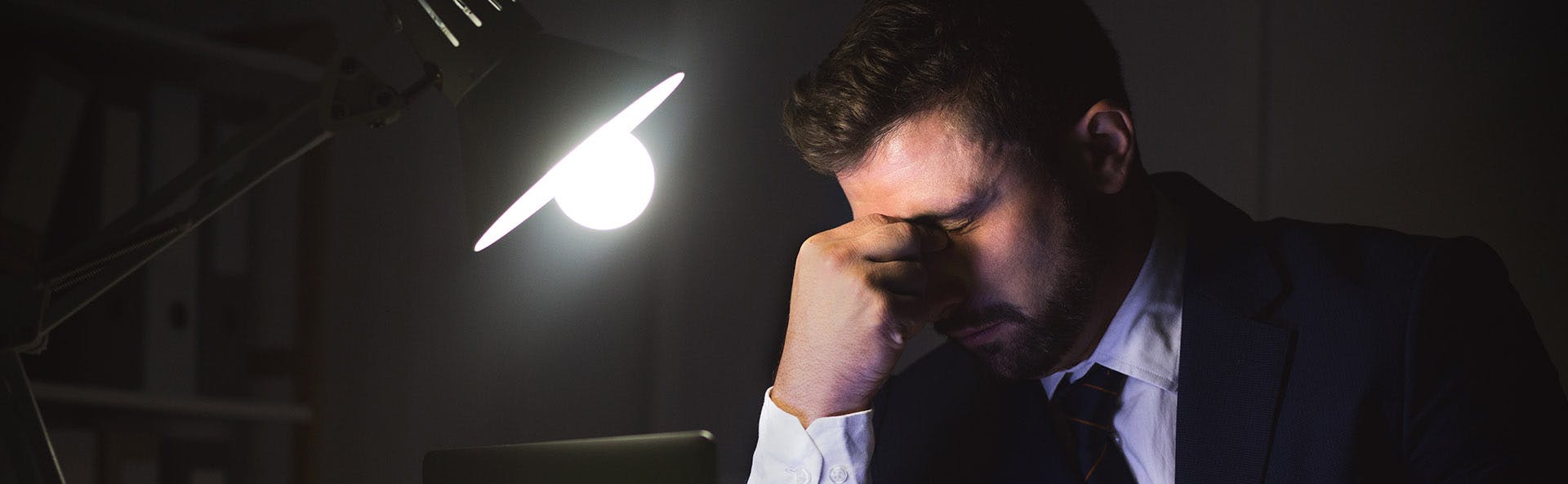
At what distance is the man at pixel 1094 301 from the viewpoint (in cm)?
120

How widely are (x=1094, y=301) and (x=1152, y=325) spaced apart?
82mm

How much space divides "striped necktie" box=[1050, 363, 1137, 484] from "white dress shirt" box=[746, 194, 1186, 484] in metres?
0.02

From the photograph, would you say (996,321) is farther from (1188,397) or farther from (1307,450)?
(1307,450)

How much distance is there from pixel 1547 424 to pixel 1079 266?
0.55 m

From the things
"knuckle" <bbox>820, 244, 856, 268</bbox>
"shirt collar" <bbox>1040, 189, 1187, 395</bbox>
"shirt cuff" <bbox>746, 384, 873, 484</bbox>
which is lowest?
"shirt cuff" <bbox>746, 384, 873, 484</bbox>

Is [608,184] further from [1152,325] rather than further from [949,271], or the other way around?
[1152,325]

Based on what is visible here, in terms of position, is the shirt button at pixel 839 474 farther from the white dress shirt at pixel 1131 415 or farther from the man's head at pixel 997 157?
the man's head at pixel 997 157

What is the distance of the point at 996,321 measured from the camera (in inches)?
53.7

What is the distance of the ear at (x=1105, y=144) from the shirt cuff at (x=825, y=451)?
464mm

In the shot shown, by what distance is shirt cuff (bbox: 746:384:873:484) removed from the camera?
133 centimetres

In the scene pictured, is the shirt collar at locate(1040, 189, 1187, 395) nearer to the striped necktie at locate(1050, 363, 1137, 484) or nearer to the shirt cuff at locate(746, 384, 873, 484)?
the striped necktie at locate(1050, 363, 1137, 484)

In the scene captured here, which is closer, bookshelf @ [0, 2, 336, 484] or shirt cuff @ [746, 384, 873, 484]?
bookshelf @ [0, 2, 336, 484]

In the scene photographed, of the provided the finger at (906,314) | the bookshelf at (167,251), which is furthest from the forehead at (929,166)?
the bookshelf at (167,251)

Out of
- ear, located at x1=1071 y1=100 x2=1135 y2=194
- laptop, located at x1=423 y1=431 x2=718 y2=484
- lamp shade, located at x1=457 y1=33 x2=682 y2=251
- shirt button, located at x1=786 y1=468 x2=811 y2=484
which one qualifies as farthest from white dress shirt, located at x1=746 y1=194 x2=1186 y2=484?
A: lamp shade, located at x1=457 y1=33 x2=682 y2=251
